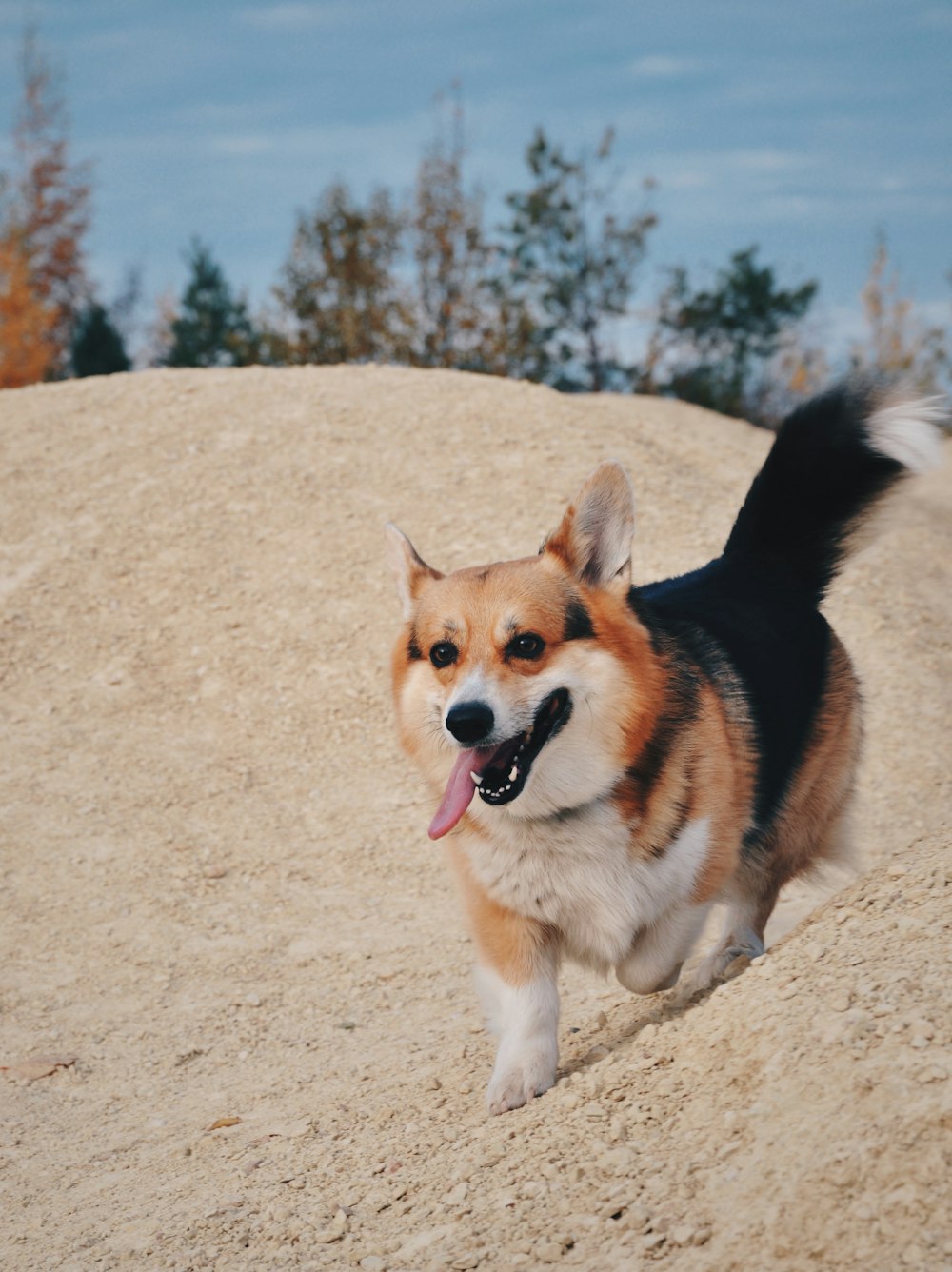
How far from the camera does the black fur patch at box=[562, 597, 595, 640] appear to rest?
3854 mm

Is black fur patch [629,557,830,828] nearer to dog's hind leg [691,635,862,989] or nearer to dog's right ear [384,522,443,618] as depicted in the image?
dog's hind leg [691,635,862,989]

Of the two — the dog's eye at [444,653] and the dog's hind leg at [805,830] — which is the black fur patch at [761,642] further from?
the dog's eye at [444,653]

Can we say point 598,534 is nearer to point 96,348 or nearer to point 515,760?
point 515,760

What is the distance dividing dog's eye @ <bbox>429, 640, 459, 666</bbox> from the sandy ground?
127 cm

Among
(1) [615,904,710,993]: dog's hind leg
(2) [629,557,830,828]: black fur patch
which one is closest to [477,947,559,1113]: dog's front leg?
(1) [615,904,710,993]: dog's hind leg

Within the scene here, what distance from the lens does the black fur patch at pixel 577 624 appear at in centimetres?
385

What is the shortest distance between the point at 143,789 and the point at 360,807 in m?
1.46

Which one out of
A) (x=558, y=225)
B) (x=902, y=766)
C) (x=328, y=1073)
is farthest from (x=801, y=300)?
(x=328, y=1073)

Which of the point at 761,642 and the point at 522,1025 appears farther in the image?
the point at 761,642

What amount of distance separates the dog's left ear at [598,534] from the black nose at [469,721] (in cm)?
72

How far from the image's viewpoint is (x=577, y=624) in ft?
12.7

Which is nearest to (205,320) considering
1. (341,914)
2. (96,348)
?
(96,348)

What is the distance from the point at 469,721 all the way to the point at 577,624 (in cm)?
57

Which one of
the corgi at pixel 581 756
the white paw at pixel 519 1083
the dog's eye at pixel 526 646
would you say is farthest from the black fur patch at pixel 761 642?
the white paw at pixel 519 1083
